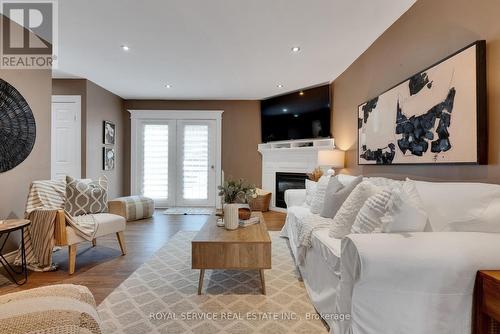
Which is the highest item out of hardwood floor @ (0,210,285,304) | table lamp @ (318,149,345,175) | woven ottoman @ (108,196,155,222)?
table lamp @ (318,149,345,175)

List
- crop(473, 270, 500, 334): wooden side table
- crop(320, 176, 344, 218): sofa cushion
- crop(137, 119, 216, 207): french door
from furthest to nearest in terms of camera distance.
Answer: crop(137, 119, 216, 207): french door → crop(320, 176, 344, 218): sofa cushion → crop(473, 270, 500, 334): wooden side table

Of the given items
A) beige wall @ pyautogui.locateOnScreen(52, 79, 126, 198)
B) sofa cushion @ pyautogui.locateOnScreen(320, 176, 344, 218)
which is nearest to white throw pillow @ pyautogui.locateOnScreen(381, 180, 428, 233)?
sofa cushion @ pyautogui.locateOnScreen(320, 176, 344, 218)

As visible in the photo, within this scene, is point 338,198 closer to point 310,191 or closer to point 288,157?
point 310,191

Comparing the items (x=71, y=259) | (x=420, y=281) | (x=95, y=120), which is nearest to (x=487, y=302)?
(x=420, y=281)

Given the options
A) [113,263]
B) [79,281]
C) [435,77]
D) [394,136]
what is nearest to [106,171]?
[113,263]

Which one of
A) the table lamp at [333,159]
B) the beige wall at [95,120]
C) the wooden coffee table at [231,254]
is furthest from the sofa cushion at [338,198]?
the beige wall at [95,120]

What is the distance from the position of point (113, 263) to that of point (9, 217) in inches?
46.6

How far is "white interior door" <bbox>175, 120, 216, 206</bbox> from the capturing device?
6020mm

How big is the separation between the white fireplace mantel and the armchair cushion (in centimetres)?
333

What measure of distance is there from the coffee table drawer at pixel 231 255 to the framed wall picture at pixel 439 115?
1.52 m

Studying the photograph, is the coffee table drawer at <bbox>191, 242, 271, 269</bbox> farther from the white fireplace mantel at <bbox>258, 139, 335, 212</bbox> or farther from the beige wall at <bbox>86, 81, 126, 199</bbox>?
the beige wall at <bbox>86, 81, 126, 199</bbox>

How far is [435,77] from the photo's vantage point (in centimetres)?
205

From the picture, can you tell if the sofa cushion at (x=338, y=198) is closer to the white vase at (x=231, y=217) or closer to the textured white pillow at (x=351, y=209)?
the textured white pillow at (x=351, y=209)

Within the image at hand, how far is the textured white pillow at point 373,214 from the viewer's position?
60.3 inches
